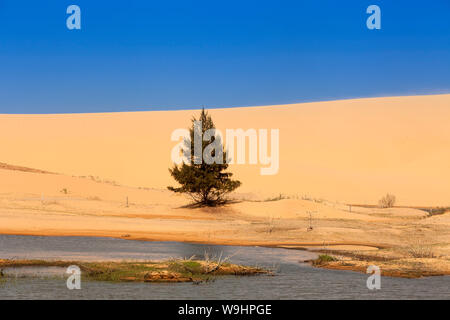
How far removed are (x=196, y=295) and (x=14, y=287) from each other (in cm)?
435

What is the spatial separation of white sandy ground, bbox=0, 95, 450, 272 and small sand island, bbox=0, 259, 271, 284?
269 inches

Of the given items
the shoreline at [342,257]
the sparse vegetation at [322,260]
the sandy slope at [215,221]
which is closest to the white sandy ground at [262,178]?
the sandy slope at [215,221]

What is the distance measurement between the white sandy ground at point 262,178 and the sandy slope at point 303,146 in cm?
18

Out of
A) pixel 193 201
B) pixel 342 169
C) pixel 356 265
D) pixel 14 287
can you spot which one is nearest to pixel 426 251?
pixel 356 265

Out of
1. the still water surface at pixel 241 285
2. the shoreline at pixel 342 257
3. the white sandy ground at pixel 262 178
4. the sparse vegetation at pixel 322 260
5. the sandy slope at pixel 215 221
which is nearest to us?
the still water surface at pixel 241 285

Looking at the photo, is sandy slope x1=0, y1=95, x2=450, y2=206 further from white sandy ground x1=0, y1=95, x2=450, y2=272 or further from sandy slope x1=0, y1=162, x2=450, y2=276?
sandy slope x1=0, y1=162, x2=450, y2=276

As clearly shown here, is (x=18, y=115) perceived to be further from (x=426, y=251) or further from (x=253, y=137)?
(x=426, y=251)

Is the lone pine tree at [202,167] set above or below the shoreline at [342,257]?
above

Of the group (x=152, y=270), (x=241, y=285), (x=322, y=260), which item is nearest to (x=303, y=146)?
(x=322, y=260)

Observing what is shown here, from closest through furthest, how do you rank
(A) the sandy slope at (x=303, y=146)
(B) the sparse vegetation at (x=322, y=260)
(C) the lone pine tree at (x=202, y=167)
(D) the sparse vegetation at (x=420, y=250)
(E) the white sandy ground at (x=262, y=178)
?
(B) the sparse vegetation at (x=322, y=260) → (D) the sparse vegetation at (x=420, y=250) → (E) the white sandy ground at (x=262, y=178) → (C) the lone pine tree at (x=202, y=167) → (A) the sandy slope at (x=303, y=146)

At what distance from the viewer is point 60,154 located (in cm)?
8100

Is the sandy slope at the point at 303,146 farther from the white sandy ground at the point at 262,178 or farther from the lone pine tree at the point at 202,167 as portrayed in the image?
the lone pine tree at the point at 202,167

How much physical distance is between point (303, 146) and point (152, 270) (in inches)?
2829

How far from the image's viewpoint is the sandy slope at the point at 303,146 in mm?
68750
